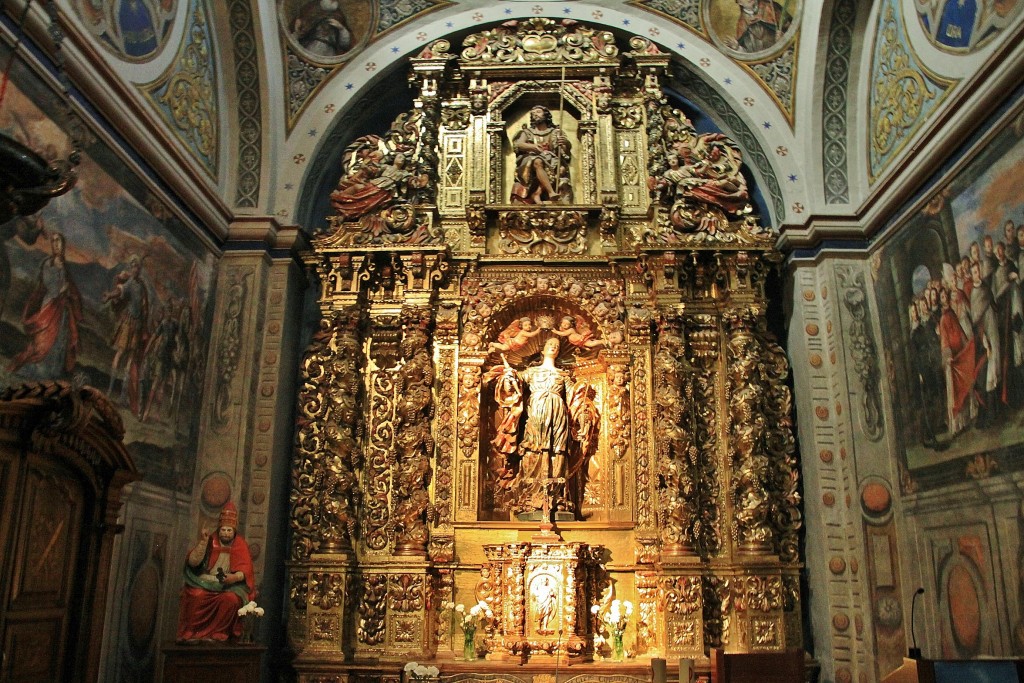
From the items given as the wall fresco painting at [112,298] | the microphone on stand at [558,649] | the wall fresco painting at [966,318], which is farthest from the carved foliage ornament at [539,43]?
the microphone on stand at [558,649]

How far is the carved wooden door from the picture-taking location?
6.41 meters

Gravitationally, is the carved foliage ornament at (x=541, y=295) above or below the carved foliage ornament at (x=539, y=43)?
below

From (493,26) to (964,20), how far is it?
6780 mm

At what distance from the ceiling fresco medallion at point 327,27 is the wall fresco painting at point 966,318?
806 cm

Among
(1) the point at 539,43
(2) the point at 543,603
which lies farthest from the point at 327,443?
(1) the point at 539,43

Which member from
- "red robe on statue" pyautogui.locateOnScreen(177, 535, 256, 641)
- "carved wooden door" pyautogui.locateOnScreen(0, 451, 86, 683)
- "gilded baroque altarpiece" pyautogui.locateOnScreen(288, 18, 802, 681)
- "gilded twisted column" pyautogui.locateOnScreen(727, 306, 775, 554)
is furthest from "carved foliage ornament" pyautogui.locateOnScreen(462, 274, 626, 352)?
"carved wooden door" pyautogui.locateOnScreen(0, 451, 86, 683)

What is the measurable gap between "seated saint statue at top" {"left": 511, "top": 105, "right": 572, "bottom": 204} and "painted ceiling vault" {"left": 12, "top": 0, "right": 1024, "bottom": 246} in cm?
181

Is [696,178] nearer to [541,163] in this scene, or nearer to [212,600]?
[541,163]

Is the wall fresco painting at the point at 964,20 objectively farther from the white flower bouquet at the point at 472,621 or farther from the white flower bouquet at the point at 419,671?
the white flower bouquet at the point at 419,671

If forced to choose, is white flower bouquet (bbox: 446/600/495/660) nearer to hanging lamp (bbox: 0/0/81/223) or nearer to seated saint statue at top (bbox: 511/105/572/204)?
seated saint statue at top (bbox: 511/105/572/204)

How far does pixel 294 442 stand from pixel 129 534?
301cm

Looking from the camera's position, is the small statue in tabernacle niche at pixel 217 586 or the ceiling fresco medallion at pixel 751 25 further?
the ceiling fresco medallion at pixel 751 25

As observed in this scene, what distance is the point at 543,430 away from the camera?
11508 millimetres

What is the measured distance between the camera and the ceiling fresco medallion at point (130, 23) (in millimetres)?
8422
